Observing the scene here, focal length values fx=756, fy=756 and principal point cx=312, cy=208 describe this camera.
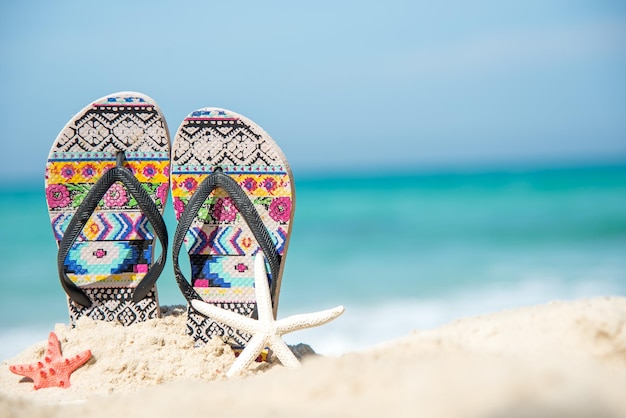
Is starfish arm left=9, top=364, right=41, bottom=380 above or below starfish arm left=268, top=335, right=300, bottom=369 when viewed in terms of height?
above

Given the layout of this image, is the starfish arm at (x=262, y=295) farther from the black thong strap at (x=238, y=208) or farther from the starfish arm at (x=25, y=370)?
the starfish arm at (x=25, y=370)

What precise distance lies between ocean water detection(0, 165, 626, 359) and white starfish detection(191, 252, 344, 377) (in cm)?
111

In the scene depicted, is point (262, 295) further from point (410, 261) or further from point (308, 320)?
point (410, 261)

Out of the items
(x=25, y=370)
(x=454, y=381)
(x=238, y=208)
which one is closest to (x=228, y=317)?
(x=238, y=208)

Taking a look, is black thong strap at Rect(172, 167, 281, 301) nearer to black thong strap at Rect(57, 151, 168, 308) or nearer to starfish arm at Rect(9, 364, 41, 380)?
black thong strap at Rect(57, 151, 168, 308)

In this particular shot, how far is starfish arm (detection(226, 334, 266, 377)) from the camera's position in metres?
3.43

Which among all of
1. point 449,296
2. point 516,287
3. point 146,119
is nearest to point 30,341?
point 146,119

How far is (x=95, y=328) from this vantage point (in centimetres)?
388

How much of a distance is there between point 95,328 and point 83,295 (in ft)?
0.69

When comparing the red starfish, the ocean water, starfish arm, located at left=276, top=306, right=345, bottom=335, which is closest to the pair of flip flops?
starfish arm, located at left=276, top=306, right=345, bottom=335

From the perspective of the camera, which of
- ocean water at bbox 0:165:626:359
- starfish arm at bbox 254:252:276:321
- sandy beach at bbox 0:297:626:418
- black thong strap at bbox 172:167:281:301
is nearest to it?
sandy beach at bbox 0:297:626:418

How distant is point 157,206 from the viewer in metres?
3.97

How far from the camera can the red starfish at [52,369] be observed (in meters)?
3.50

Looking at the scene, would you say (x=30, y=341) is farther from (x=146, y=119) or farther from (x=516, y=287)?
(x=516, y=287)
